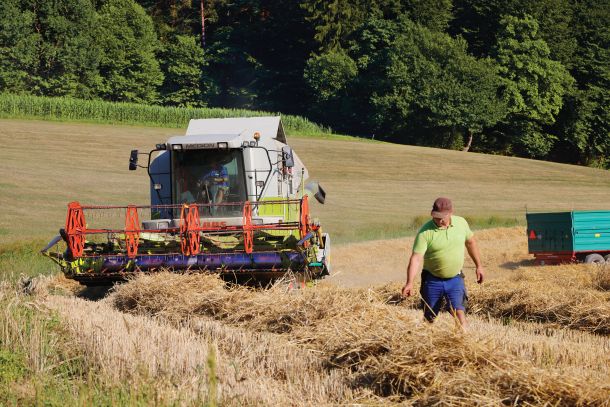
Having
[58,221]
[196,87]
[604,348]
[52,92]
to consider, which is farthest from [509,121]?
[604,348]

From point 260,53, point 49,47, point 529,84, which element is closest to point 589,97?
point 529,84

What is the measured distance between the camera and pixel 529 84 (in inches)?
2793

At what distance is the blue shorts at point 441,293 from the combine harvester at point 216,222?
166 inches

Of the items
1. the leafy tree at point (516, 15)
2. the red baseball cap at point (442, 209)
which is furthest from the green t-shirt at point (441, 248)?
the leafy tree at point (516, 15)

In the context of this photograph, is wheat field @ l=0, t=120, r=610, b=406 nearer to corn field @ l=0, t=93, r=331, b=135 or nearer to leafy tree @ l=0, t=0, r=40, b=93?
corn field @ l=0, t=93, r=331, b=135

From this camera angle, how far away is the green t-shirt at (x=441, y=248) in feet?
26.6

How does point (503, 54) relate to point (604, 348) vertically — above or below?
above

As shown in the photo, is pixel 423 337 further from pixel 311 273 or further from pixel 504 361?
pixel 311 273

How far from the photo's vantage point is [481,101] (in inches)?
2648

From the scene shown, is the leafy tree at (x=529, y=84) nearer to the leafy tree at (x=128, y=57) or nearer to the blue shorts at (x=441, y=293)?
the leafy tree at (x=128, y=57)

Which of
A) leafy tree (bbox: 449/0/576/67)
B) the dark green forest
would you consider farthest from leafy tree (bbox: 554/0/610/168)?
leafy tree (bbox: 449/0/576/67)

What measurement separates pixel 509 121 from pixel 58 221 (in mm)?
47967

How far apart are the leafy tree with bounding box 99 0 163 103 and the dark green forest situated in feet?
0.38

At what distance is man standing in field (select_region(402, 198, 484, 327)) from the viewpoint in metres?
8.08
